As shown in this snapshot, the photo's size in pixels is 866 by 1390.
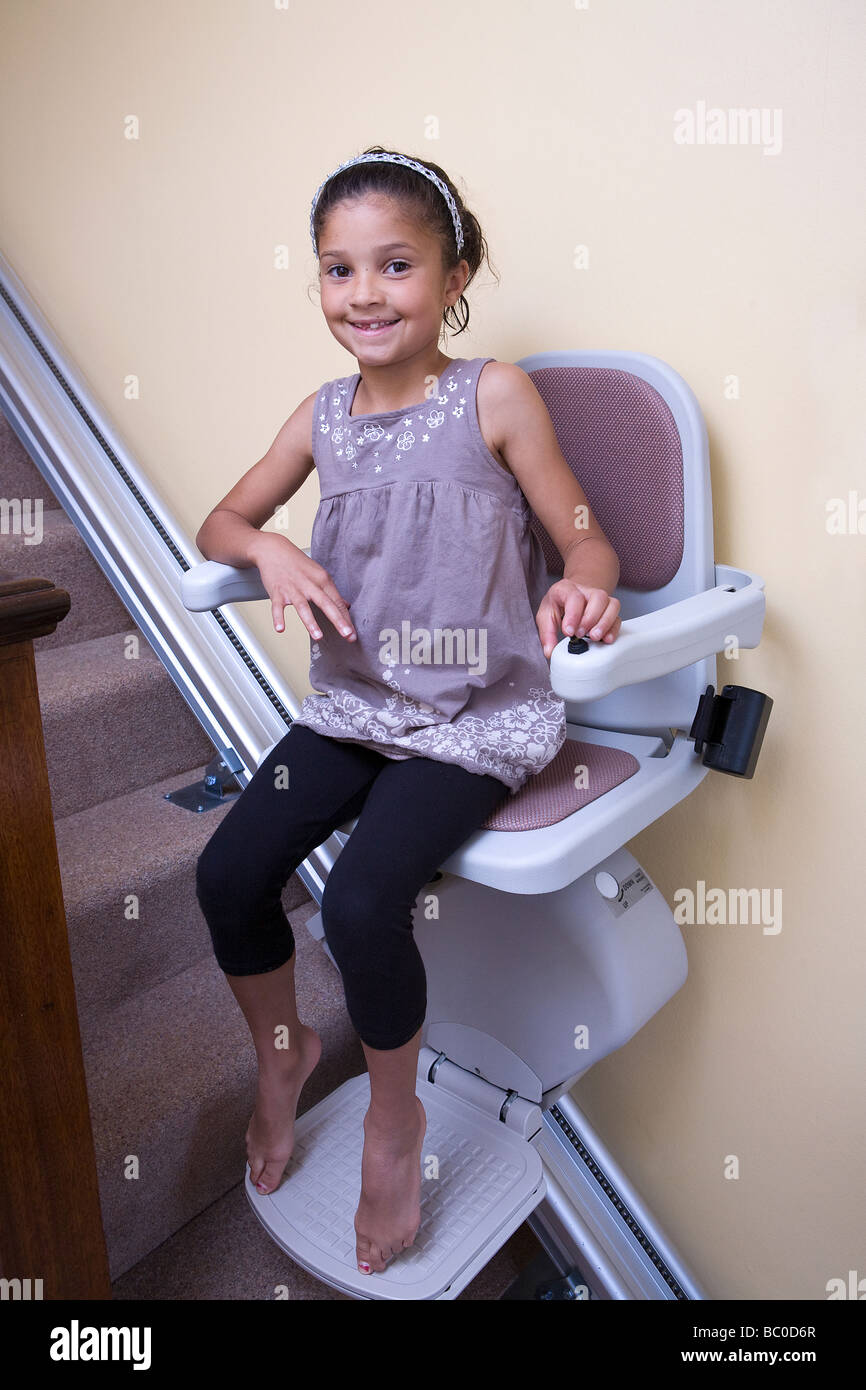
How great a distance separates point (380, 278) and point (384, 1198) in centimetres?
94

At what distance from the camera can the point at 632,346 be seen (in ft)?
4.06

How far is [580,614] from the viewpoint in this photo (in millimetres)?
961

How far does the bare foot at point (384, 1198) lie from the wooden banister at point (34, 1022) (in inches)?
10.5

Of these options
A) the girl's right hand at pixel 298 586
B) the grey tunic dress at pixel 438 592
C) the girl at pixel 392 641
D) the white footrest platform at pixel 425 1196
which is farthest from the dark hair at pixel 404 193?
the white footrest platform at pixel 425 1196

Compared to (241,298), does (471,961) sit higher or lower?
lower

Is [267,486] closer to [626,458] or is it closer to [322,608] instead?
[322,608]

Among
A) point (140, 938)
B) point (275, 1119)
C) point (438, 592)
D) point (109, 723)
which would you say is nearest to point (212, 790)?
point (109, 723)

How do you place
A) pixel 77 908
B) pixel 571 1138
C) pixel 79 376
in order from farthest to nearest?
pixel 79 376, pixel 571 1138, pixel 77 908

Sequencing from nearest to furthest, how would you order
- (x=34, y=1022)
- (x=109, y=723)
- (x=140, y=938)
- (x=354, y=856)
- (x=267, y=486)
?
(x=34, y=1022), (x=354, y=856), (x=267, y=486), (x=140, y=938), (x=109, y=723)

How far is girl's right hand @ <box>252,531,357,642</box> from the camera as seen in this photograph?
1.08 meters
